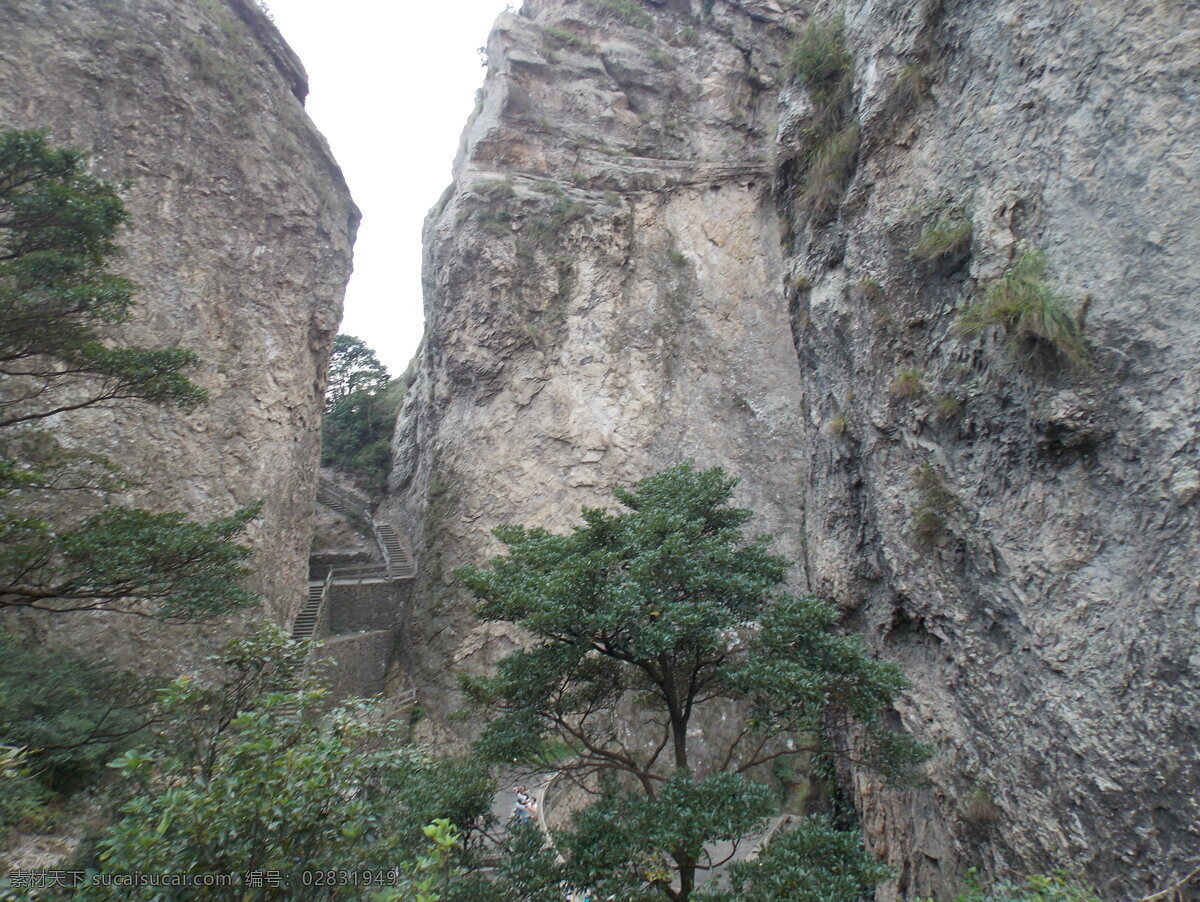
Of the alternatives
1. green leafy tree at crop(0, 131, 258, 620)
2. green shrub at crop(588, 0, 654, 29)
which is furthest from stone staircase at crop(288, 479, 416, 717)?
green shrub at crop(588, 0, 654, 29)

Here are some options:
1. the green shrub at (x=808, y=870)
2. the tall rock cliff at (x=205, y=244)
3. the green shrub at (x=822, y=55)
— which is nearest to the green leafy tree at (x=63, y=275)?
the tall rock cliff at (x=205, y=244)

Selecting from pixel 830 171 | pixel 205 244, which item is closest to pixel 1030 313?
pixel 830 171

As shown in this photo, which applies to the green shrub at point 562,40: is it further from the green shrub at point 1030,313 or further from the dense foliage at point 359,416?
the green shrub at point 1030,313

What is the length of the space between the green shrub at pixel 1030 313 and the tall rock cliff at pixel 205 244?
499 inches

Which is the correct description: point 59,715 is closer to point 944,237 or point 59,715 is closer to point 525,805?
point 525,805

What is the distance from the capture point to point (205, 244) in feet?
47.3

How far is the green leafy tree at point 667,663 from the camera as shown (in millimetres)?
5773

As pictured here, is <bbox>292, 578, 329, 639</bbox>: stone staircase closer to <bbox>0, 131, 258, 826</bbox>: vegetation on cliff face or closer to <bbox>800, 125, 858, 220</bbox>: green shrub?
<bbox>0, 131, 258, 826</bbox>: vegetation on cliff face

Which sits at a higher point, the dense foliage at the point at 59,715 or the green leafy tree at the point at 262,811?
the green leafy tree at the point at 262,811

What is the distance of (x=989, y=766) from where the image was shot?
6.62 meters

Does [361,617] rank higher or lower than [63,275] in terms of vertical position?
lower

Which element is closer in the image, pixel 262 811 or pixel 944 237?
pixel 262 811

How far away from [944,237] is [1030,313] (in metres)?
1.79

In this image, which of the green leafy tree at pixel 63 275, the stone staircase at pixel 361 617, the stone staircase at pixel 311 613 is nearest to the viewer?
the green leafy tree at pixel 63 275
